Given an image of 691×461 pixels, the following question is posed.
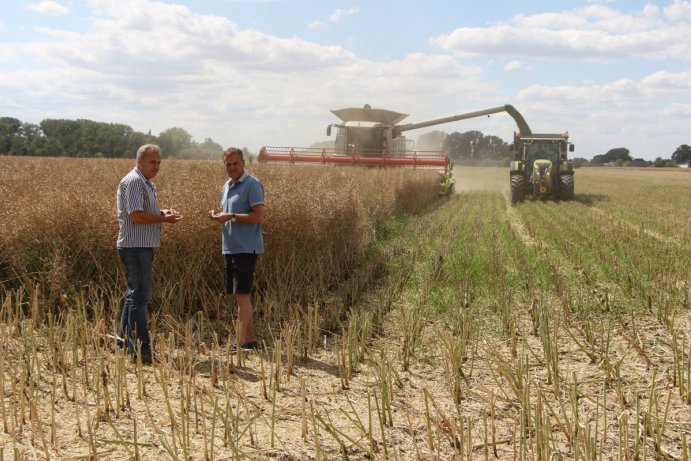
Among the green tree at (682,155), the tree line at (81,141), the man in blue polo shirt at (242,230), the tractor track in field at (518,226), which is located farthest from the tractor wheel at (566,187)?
the green tree at (682,155)

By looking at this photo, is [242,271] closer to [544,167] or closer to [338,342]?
[338,342]

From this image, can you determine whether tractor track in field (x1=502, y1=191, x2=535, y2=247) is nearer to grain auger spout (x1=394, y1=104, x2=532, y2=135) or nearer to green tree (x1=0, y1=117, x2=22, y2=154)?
grain auger spout (x1=394, y1=104, x2=532, y2=135)

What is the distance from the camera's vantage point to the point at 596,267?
329 inches

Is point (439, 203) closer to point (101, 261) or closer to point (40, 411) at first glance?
point (101, 261)

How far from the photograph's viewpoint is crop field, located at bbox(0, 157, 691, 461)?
343 centimetres

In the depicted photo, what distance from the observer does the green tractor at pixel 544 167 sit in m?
19.7

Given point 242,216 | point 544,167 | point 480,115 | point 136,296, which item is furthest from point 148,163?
point 480,115

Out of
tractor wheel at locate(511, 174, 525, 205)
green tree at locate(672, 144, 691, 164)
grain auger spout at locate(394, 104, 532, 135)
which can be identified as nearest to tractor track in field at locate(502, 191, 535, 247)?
tractor wheel at locate(511, 174, 525, 205)

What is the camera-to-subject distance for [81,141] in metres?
41.3

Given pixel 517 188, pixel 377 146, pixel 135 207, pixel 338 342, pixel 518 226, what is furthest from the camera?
pixel 377 146

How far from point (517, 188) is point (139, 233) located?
16134 millimetres

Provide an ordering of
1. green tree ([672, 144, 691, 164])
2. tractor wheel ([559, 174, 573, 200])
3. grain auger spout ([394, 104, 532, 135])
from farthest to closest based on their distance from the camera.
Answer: green tree ([672, 144, 691, 164]) → grain auger spout ([394, 104, 532, 135]) → tractor wheel ([559, 174, 573, 200])

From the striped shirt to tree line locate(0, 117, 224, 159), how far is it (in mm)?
30849

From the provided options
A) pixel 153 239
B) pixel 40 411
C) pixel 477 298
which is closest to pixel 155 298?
pixel 153 239
